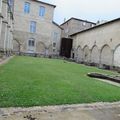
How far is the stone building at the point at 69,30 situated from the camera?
4706 centimetres

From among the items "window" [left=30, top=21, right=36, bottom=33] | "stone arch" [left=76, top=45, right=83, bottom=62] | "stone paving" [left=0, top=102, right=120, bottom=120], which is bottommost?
"stone paving" [left=0, top=102, right=120, bottom=120]

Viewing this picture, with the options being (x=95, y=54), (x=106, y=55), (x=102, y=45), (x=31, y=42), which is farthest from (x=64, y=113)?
(x=31, y=42)

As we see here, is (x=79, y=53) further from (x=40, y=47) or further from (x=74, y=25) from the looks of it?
(x=74, y=25)

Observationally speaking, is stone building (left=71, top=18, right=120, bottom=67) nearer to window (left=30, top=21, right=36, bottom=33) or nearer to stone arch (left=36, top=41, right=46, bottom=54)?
stone arch (left=36, top=41, right=46, bottom=54)

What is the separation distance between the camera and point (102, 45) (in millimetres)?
32219

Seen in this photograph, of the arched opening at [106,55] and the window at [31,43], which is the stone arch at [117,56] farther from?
the window at [31,43]

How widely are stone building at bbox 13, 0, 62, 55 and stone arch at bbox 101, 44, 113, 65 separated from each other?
49.1ft

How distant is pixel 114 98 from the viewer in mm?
7488

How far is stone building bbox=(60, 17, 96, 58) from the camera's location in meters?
47.1

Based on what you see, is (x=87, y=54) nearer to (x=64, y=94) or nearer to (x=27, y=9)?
(x=27, y=9)

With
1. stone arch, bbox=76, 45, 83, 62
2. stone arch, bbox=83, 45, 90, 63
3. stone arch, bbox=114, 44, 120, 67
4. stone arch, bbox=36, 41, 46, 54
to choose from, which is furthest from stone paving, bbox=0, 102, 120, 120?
stone arch, bbox=36, 41, 46, 54

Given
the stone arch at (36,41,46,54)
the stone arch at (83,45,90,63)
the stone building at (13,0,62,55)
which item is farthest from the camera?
the stone arch at (36,41,46,54)

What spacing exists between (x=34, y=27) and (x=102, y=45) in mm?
16348

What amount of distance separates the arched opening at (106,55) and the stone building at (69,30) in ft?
51.6
